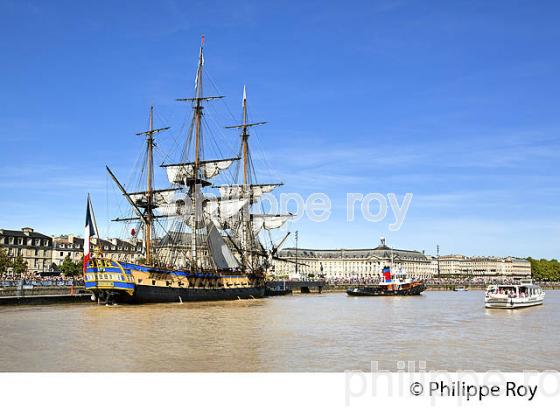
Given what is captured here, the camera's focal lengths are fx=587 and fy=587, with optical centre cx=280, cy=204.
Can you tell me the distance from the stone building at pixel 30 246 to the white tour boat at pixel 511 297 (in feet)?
284

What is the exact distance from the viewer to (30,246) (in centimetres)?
11831

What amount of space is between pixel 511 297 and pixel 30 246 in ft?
311

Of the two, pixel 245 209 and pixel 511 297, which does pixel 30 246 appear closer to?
pixel 245 209

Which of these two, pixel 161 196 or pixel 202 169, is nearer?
pixel 161 196

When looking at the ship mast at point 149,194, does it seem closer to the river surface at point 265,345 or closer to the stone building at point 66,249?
the river surface at point 265,345

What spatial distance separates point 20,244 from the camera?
→ 115 m

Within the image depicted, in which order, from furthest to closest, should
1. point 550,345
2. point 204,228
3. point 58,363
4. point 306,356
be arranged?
point 204,228 < point 550,345 < point 306,356 < point 58,363

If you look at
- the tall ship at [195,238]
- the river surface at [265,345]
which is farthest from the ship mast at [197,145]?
the river surface at [265,345]

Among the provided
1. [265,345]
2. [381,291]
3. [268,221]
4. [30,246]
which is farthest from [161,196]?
[265,345]

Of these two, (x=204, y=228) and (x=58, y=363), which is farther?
(x=204, y=228)
